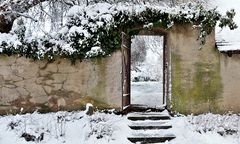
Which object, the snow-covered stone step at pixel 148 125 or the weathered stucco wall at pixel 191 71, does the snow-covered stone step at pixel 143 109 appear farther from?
the snow-covered stone step at pixel 148 125

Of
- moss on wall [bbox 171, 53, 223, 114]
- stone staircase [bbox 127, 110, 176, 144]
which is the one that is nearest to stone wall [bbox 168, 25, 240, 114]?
moss on wall [bbox 171, 53, 223, 114]

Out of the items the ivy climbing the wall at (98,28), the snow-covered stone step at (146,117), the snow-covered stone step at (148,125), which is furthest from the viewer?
the ivy climbing the wall at (98,28)

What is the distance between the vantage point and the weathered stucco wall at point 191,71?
998 cm

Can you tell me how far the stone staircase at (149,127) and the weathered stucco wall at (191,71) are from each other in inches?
26.3

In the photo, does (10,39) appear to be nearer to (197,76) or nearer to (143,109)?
(143,109)

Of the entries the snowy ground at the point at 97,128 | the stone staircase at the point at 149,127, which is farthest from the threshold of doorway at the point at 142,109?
the snowy ground at the point at 97,128

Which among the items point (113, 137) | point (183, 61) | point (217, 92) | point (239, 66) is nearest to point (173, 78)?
point (183, 61)

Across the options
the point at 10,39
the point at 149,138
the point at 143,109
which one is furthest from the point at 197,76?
the point at 10,39

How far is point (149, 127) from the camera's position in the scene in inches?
355

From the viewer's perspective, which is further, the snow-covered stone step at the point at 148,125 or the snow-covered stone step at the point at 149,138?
the snow-covered stone step at the point at 148,125

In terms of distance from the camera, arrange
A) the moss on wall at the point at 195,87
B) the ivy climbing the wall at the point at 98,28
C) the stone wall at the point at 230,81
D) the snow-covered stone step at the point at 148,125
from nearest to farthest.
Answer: the snow-covered stone step at the point at 148,125 → the ivy climbing the wall at the point at 98,28 → the moss on wall at the point at 195,87 → the stone wall at the point at 230,81

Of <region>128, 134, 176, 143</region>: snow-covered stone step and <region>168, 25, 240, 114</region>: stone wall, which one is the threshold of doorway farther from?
<region>128, 134, 176, 143</region>: snow-covered stone step

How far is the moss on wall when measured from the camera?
9977 millimetres

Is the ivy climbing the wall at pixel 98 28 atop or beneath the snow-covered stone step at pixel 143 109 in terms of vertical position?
atop
